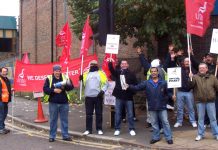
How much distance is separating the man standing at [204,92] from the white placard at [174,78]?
0.28 metres

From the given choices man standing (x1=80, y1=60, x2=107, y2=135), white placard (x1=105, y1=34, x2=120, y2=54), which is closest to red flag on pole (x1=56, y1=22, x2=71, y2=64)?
man standing (x1=80, y1=60, x2=107, y2=135)

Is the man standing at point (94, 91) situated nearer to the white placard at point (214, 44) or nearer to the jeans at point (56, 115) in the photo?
the jeans at point (56, 115)

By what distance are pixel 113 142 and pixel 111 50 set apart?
8.12ft

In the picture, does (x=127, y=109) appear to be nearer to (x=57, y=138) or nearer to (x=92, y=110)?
(x=92, y=110)

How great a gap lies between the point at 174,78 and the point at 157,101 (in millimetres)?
711

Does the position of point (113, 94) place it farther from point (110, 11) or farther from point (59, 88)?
point (110, 11)

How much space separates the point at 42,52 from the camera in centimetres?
3584

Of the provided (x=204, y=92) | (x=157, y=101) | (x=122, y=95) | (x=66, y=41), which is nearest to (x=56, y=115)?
(x=122, y=95)

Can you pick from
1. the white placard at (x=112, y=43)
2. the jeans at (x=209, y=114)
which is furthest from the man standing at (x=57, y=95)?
the jeans at (x=209, y=114)

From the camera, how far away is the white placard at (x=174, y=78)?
33.0 feet

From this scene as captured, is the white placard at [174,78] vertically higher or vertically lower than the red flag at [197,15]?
lower

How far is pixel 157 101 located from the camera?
387 inches

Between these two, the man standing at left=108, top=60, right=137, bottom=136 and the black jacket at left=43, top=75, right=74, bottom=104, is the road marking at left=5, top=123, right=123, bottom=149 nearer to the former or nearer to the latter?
the man standing at left=108, top=60, right=137, bottom=136

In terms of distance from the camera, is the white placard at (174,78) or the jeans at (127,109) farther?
the jeans at (127,109)
